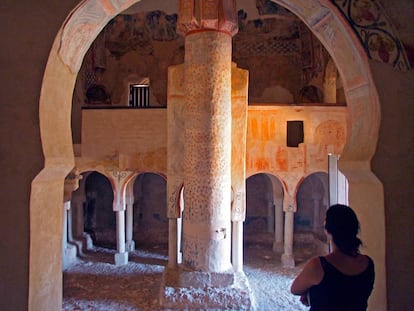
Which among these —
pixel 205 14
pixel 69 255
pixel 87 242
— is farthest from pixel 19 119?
pixel 87 242

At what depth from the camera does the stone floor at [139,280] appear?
882 centimetres

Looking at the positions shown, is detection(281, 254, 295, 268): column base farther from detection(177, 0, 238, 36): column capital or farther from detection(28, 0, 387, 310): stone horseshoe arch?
detection(28, 0, 387, 310): stone horseshoe arch

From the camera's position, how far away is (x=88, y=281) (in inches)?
414

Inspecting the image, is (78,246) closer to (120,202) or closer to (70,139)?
(120,202)

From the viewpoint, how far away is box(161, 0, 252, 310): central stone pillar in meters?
7.40

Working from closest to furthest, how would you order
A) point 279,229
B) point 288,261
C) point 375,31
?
point 375,31 → point 288,261 → point 279,229

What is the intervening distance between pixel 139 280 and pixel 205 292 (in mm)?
3897

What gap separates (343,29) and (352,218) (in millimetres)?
1655

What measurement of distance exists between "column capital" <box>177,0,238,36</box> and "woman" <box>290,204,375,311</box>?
18.4ft

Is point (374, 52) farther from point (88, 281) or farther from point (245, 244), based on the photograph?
point (245, 244)

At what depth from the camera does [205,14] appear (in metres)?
7.09

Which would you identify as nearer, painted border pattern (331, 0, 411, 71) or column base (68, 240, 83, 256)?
painted border pattern (331, 0, 411, 71)

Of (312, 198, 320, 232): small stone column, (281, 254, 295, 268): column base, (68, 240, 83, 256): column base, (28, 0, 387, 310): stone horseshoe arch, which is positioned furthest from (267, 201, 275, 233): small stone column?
(28, 0, 387, 310): stone horseshoe arch

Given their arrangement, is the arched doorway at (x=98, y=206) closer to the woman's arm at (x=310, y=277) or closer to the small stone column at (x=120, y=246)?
the small stone column at (x=120, y=246)
